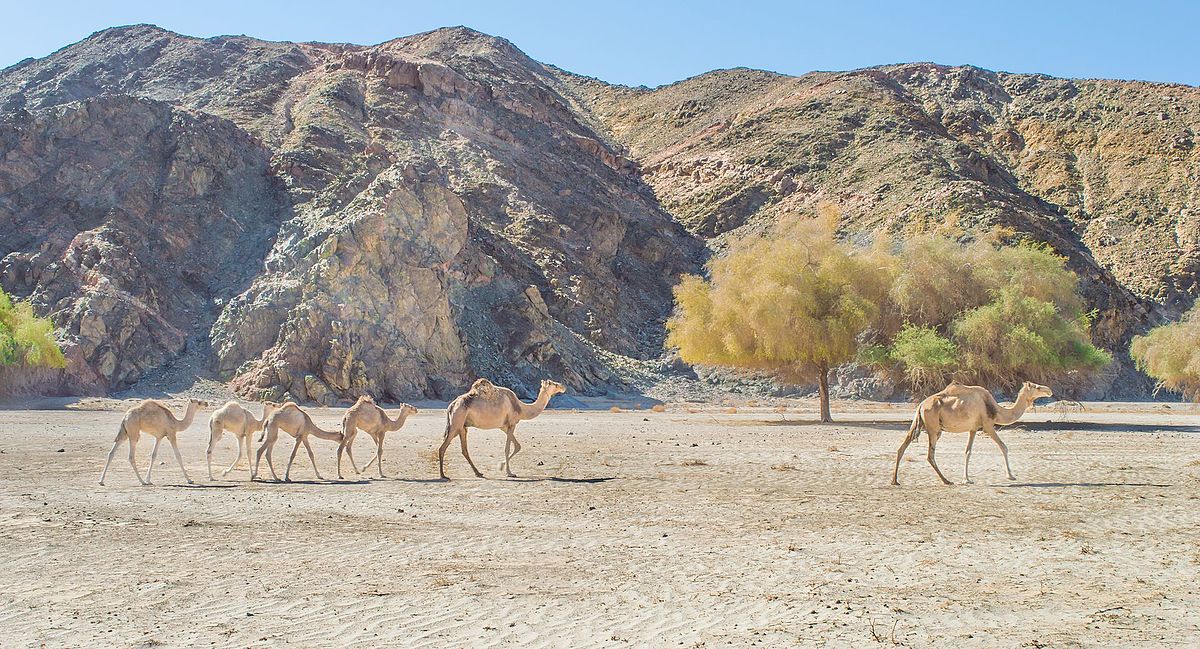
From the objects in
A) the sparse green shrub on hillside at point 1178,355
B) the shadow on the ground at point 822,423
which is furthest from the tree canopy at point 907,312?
the sparse green shrub on hillside at point 1178,355

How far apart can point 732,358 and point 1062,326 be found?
11.2 meters

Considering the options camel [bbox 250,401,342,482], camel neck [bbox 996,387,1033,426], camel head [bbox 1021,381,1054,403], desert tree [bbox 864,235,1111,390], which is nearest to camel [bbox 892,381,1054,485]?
camel neck [bbox 996,387,1033,426]

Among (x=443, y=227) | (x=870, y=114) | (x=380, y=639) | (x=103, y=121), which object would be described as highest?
(x=870, y=114)

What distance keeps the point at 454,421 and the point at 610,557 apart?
324 inches

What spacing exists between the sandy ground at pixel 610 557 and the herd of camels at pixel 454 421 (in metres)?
0.59

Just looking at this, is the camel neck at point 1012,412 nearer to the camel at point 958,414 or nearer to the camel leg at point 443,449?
the camel at point 958,414

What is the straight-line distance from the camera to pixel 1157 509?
13.1 metres

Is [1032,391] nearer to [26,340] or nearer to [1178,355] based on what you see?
[1178,355]

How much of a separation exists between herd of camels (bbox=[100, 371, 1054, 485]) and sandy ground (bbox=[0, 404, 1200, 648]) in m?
0.59

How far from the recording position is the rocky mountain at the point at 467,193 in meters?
48.7

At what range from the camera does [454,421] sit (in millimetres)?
17953

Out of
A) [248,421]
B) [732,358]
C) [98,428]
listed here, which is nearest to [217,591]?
[248,421]

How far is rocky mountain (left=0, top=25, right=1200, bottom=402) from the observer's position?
48688 millimetres

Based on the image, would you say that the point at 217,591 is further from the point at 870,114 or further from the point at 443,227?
the point at 870,114
